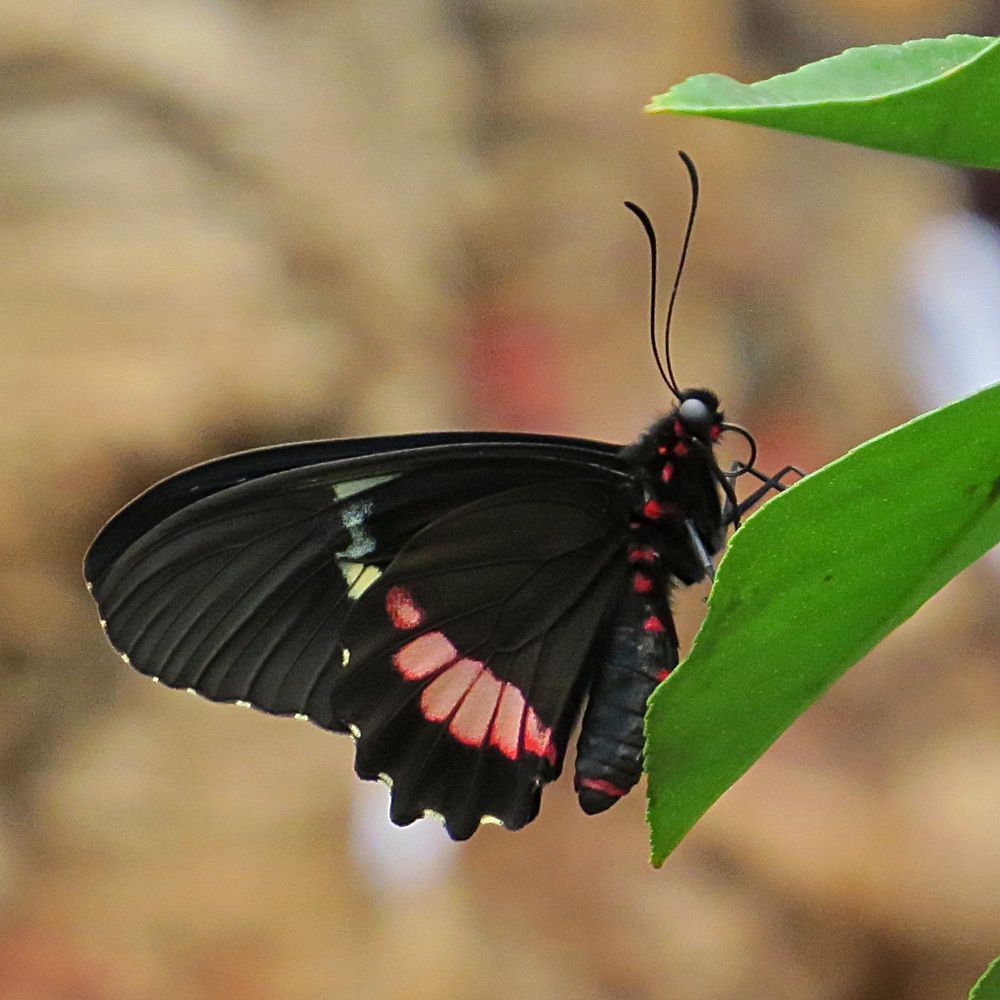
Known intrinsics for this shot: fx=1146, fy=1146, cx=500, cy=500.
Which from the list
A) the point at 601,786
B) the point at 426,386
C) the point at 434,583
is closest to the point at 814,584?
the point at 601,786

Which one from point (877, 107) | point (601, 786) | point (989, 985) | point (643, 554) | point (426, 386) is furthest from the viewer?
point (426, 386)

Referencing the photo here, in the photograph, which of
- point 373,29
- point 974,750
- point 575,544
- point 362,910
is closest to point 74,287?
point 373,29

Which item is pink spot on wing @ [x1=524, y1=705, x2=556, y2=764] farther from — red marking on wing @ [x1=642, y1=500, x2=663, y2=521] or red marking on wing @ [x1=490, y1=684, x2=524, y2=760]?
red marking on wing @ [x1=642, y1=500, x2=663, y2=521]

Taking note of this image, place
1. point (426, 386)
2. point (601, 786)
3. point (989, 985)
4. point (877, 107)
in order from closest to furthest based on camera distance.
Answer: point (877, 107)
point (989, 985)
point (601, 786)
point (426, 386)

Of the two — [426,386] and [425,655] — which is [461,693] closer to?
[425,655]

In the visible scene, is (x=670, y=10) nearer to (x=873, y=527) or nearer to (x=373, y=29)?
(x=373, y=29)

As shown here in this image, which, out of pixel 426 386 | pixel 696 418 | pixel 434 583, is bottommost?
pixel 426 386

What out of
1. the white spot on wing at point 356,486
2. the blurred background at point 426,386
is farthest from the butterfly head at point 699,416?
the blurred background at point 426,386
